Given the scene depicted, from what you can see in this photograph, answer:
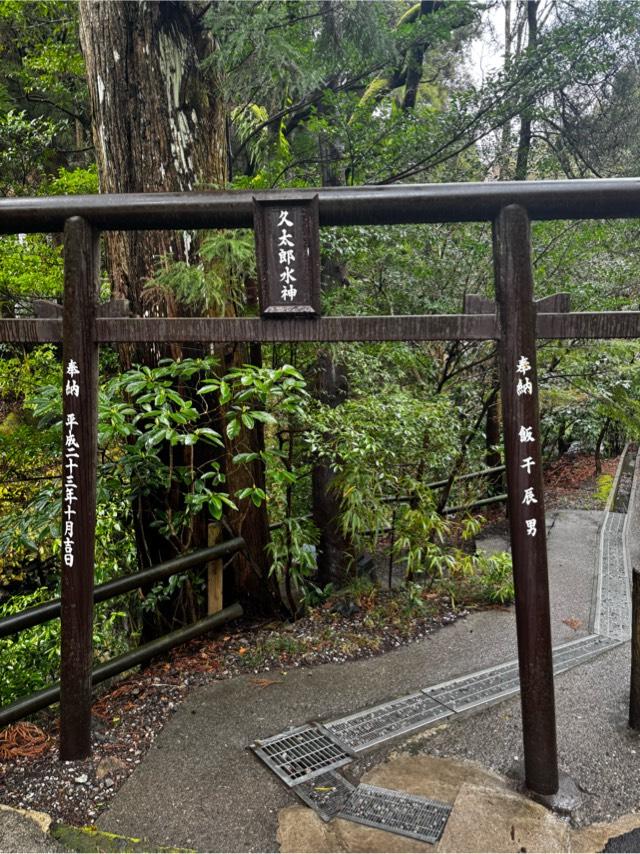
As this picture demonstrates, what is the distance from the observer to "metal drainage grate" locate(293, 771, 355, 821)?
2.88m

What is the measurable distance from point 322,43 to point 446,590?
554 centimetres

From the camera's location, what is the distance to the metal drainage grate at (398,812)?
2697 mm

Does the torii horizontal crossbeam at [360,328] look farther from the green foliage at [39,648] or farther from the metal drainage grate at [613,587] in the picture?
the metal drainage grate at [613,587]

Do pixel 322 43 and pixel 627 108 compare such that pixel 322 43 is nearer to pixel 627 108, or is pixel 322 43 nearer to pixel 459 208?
pixel 459 208

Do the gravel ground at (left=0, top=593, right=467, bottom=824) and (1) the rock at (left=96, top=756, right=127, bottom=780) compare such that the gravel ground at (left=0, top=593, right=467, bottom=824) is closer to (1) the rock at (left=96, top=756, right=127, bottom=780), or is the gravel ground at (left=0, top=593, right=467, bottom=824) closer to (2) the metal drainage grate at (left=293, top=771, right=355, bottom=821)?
(1) the rock at (left=96, top=756, right=127, bottom=780)

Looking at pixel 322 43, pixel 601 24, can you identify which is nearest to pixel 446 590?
pixel 322 43

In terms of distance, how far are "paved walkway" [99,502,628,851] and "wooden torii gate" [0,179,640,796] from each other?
0.59 m

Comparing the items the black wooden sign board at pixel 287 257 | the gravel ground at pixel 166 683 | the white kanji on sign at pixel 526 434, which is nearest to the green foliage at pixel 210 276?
the black wooden sign board at pixel 287 257

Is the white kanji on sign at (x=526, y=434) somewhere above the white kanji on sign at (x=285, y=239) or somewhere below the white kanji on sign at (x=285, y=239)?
below

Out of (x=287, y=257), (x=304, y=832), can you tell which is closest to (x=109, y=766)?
(x=304, y=832)

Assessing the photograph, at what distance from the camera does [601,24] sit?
238 inches

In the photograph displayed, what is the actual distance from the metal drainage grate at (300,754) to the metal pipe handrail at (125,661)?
1.09m

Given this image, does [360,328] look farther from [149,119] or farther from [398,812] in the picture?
[149,119]

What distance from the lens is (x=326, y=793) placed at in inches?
118
